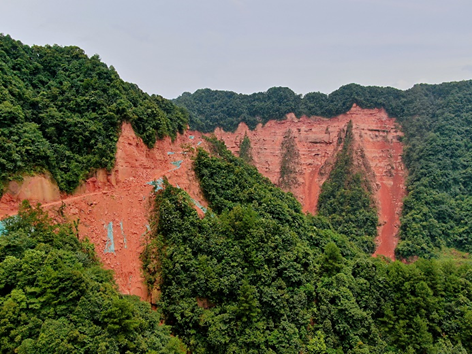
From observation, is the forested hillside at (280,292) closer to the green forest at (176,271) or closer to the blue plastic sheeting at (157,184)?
the green forest at (176,271)

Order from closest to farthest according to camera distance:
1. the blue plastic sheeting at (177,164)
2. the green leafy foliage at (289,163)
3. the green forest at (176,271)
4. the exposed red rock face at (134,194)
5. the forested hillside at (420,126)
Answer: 1. the green forest at (176,271)
2. the exposed red rock face at (134,194)
3. the blue plastic sheeting at (177,164)
4. the forested hillside at (420,126)
5. the green leafy foliage at (289,163)

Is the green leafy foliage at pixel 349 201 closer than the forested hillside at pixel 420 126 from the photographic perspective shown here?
No

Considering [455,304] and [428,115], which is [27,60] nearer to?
[455,304]

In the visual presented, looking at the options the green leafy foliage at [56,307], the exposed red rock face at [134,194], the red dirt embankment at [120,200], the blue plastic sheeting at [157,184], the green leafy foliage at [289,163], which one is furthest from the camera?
the green leafy foliage at [289,163]

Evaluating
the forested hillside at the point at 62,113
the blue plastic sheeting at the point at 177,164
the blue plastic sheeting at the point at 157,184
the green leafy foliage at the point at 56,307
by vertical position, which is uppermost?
the forested hillside at the point at 62,113

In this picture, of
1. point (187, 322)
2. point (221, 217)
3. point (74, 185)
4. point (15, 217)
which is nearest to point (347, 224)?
point (221, 217)

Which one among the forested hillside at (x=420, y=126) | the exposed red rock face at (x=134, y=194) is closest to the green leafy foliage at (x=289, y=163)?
the exposed red rock face at (x=134, y=194)

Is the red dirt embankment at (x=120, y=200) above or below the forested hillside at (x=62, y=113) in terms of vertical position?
below

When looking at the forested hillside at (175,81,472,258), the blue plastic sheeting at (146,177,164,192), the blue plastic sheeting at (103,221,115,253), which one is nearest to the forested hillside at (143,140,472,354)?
the blue plastic sheeting at (146,177,164,192)

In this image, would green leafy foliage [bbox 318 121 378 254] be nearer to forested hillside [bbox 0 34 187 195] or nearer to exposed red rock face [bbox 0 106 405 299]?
exposed red rock face [bbox 0 106 405 299]
